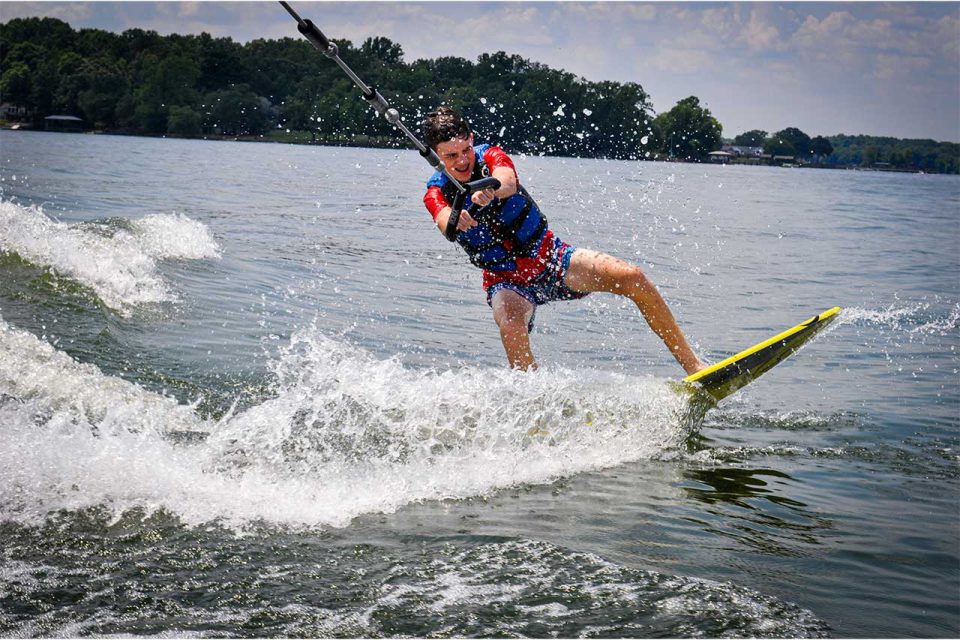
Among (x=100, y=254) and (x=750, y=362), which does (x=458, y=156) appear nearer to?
(x=750, y=362)

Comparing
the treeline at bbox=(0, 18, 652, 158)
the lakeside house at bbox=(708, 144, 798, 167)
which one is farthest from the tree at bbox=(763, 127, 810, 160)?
the treeline at bbox=(0, 18, 652, 158)

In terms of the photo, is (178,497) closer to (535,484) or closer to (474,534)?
(474,534)

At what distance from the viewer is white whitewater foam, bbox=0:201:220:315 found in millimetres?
9492

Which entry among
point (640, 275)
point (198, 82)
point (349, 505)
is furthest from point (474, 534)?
point (198, 82)

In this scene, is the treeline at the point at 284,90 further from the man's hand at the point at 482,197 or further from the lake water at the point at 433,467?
the man's hand at the point at 482,197

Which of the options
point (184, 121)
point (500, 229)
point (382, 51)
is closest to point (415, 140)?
point (500, 229)

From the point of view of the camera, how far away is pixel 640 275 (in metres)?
6.21

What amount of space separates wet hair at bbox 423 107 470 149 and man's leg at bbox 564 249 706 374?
3.76 feet

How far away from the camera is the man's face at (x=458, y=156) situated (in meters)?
5.77

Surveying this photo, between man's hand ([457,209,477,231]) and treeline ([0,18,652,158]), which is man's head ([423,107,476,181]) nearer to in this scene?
man's hand ([457,209,477,231])

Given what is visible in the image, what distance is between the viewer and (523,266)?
6.25 meters

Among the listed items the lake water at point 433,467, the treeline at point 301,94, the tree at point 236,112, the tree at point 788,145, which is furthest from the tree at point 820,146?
the lake water at point 433,467

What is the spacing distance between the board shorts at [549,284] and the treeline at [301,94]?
18006 mm

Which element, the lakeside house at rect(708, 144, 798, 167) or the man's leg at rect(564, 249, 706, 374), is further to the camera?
the lakeside house at rect(708, 144, 798, 167)
